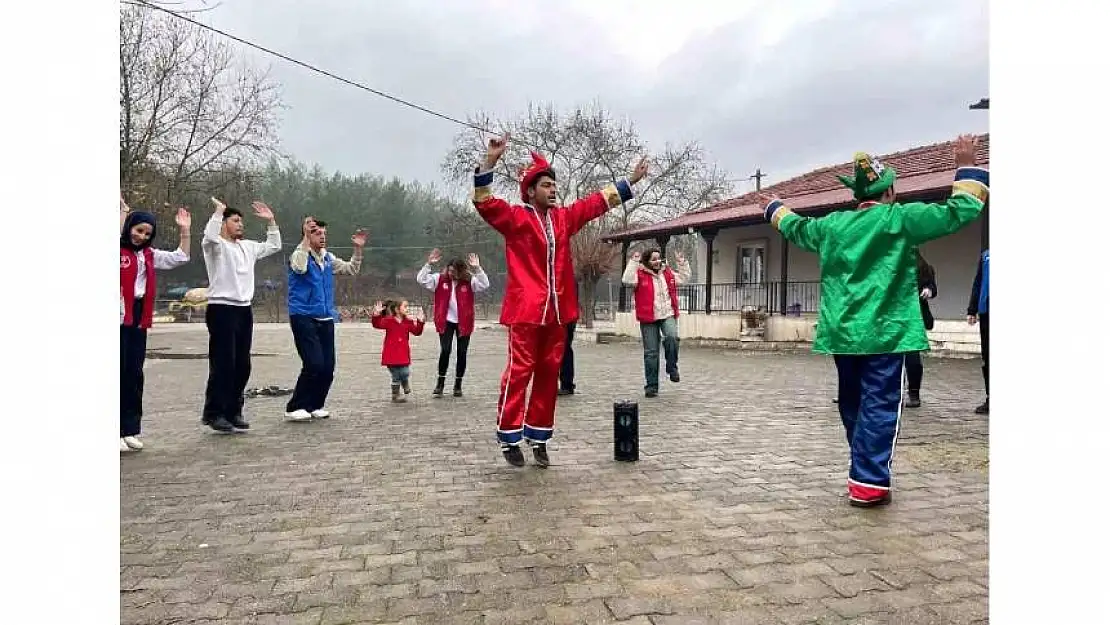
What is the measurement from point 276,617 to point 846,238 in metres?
3.30

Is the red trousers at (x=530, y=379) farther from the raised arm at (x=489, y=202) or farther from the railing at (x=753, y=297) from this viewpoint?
the railing at (x=753, y=297)

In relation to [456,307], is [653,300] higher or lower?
higher

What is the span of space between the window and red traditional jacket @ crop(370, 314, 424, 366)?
14.2 metres

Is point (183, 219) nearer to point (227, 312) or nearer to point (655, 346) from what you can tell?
point (227, 312)

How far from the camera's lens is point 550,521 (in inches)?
138

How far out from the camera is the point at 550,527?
3.42 metres

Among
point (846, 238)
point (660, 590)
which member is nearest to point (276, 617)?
point (660, 590)

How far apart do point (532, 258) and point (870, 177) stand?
2055mm

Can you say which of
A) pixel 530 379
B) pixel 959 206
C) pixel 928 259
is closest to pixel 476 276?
pixel 530 379

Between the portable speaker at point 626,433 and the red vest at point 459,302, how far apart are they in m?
4.00

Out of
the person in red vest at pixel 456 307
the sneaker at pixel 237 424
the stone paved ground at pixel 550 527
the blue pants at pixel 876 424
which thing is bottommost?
the stone paved ground at pixel 550 527

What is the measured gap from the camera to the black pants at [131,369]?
5113mm

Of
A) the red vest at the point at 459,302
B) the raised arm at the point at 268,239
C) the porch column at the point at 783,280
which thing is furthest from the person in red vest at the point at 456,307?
the porch column at the point at 783,280

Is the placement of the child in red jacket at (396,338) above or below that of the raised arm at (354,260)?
below
